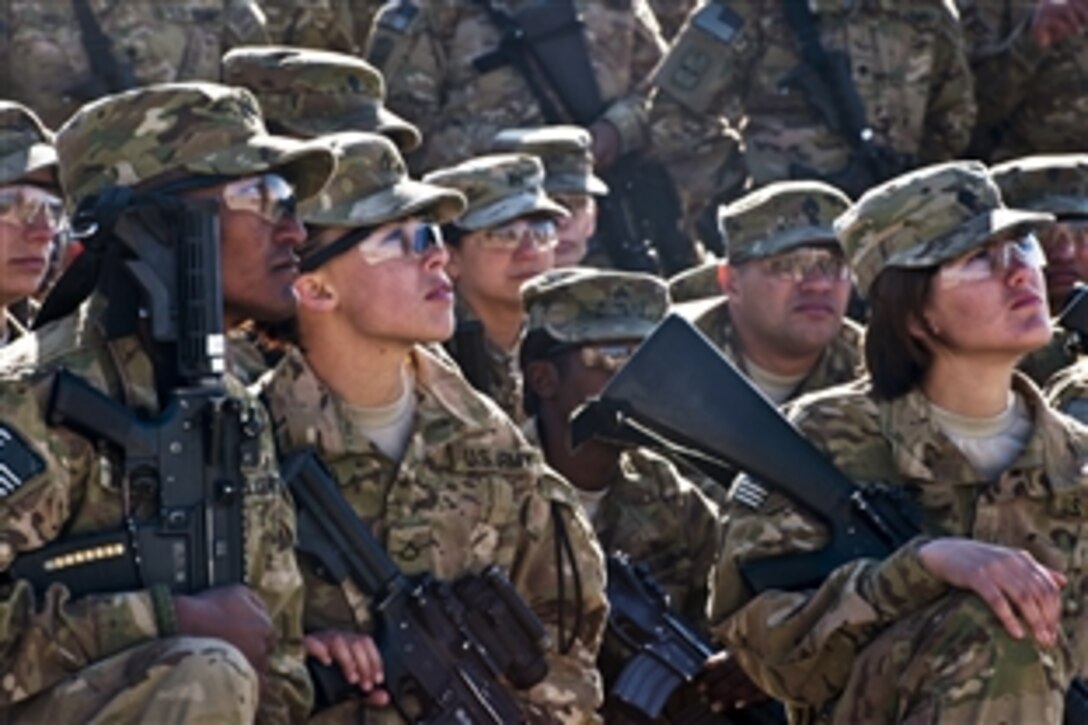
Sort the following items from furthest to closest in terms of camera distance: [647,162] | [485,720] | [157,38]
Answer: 1. [647,162]
2. [157,38]
3. [485,720]

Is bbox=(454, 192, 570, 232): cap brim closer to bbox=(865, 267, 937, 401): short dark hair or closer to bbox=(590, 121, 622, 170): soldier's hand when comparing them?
bbox=(590, 121, 622, 170): soldier's hand

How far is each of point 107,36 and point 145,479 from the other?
17.9 ft

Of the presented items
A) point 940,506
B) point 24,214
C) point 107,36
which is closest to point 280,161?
point 940,506

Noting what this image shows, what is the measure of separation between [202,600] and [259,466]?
1.27ft

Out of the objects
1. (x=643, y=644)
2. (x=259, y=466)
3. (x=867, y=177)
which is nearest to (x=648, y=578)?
(x=643, y=644)

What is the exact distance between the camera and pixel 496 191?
386 inches

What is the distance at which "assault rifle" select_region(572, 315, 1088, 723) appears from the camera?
7.09 meters

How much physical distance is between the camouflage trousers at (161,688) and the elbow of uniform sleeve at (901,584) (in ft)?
5.27

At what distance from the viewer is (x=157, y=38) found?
37.8 ft

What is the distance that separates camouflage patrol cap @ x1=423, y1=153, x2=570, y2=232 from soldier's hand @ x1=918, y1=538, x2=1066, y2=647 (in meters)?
3.26

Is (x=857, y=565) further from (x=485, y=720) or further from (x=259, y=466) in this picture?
(x=259, y=466)

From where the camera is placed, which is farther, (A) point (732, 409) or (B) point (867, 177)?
(B) point (867, 177)

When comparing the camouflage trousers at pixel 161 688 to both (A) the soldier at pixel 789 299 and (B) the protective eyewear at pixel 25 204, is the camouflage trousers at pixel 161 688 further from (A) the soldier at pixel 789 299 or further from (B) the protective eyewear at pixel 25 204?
(A) the soldier at pixel 789 299

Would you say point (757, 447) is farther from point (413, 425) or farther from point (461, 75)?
point (461, 75)
